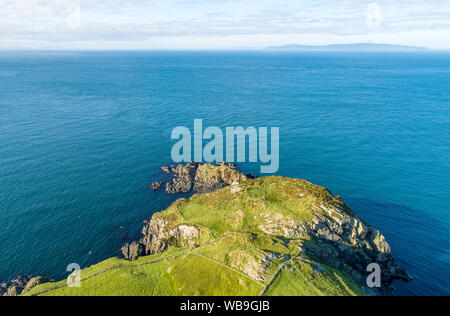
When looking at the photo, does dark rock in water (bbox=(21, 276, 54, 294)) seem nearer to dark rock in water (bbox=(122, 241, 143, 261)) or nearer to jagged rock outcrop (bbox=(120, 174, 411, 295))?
dark rock in water (bbox=(122, 241, 143, 261))

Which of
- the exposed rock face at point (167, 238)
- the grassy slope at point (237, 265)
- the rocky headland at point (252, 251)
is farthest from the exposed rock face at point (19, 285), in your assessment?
the exposed rock face at point (167, 238)

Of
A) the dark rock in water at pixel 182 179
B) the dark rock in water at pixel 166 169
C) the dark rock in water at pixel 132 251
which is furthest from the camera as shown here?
the dark rock in water at pixel 166 169

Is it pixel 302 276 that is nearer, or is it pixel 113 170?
pixel 302 276

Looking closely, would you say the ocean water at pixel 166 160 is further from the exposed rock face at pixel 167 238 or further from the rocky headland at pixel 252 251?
the rocky headland at pixel 252 251

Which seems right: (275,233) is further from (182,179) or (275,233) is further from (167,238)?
(182,179)

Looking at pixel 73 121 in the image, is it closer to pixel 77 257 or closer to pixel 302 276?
pixel 77 257

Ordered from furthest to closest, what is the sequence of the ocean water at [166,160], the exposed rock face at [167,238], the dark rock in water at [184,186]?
the ocean water at [166,160] < the dark rock in water at [184,186] < the exposed rock face at [167,238]
